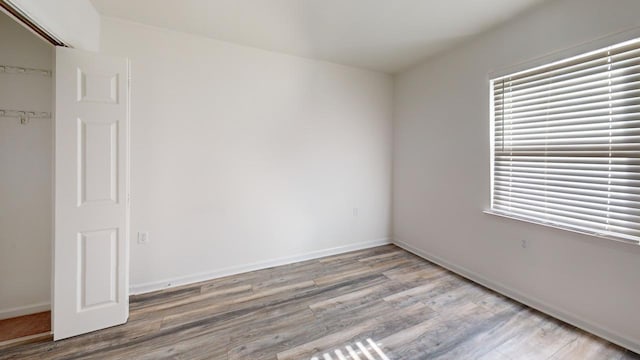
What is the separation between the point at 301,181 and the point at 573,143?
260cm

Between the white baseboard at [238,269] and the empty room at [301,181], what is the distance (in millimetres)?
19

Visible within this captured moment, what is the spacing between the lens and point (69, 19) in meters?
1.79

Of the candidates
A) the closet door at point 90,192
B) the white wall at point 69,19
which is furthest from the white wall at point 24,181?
the closet door at point 90,192

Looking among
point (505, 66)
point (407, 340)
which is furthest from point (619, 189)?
point (407, 340)

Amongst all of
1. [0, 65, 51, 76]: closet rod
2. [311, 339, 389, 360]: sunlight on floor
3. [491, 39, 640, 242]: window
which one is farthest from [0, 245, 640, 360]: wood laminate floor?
[0, 65, 51, 76]: closet rod

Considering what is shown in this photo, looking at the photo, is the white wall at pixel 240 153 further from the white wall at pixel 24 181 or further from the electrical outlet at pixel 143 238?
the white wall at pixel 24 181

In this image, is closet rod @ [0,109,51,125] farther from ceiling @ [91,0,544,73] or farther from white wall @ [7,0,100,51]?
ceiling @ [91,0,544,73]

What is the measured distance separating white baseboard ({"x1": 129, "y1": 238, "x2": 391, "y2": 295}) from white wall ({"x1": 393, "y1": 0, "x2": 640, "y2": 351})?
2.65ft

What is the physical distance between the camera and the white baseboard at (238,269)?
2.44m

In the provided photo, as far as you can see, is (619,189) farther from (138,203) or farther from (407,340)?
(138,203)

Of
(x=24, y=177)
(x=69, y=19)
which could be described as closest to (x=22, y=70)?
(x=69, y=19)

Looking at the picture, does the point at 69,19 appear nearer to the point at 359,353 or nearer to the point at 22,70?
the point at 22,70

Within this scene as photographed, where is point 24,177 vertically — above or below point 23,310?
above

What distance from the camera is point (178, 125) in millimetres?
2502
